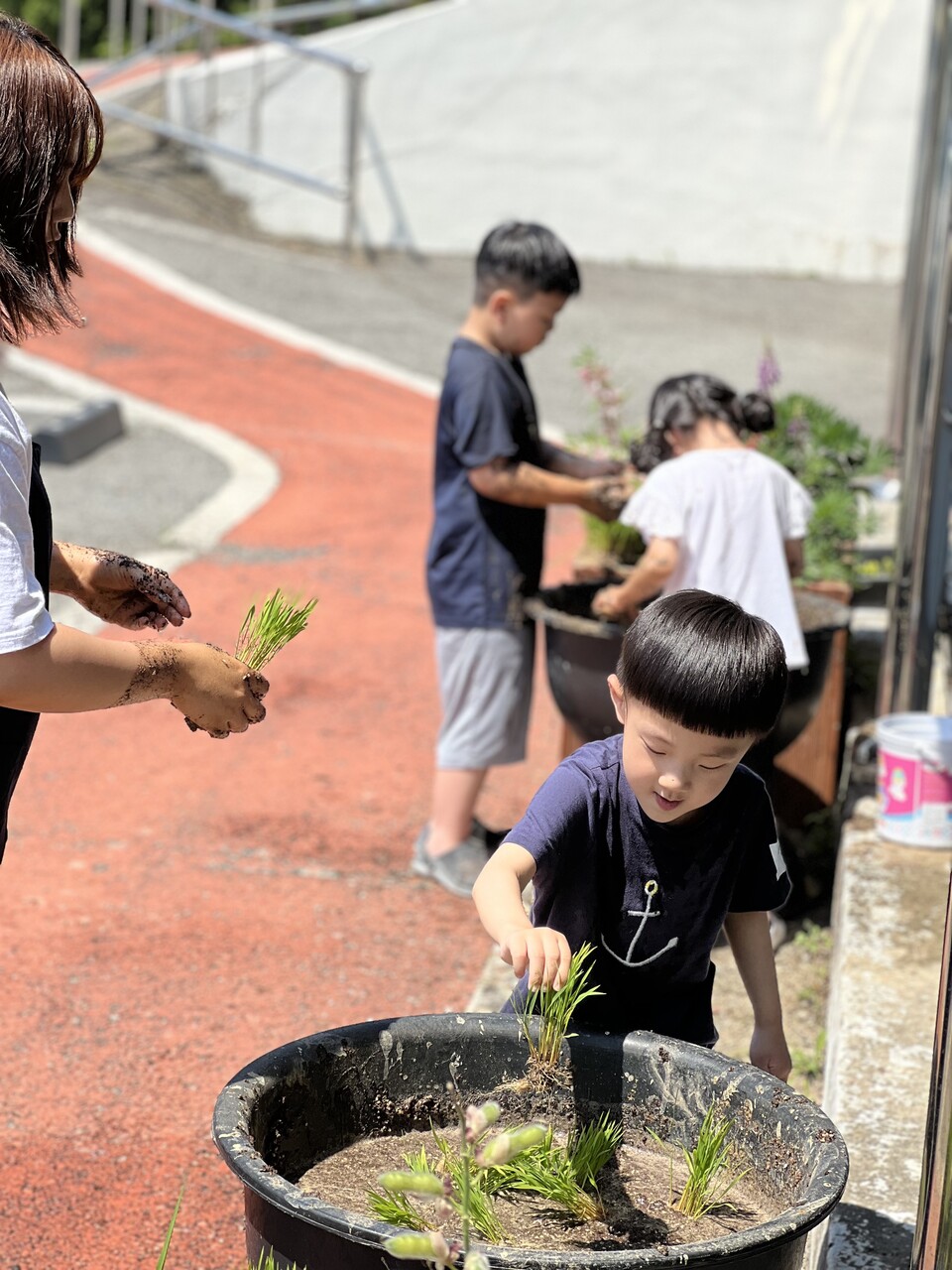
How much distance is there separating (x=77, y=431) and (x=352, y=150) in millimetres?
9013

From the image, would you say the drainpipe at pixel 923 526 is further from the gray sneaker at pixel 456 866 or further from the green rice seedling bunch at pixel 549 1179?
the green rice seedling bunch at pixel 549 1179

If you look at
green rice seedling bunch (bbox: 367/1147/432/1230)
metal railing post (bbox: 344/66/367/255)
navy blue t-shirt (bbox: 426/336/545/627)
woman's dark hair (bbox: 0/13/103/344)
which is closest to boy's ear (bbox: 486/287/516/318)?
navy blue t-shirt (bbox: 426/336/545/627)

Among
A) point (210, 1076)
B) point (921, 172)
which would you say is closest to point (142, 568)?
point (210, 1076)

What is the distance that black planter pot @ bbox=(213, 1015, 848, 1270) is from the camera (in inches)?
69.2

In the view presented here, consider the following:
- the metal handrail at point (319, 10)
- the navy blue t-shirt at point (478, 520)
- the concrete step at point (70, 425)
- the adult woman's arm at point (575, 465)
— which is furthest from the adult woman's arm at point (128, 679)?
the metal handrail at point (319, 10)

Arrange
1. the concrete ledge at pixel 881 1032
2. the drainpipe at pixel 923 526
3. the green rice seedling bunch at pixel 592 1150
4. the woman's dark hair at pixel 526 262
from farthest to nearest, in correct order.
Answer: the drainpipe at pixel 923 526 → the woman's dark hair at pixel 526 262 → the concrete ledge at pixel 881 1032 → the green rice seedling bunch at pixel 592 1150

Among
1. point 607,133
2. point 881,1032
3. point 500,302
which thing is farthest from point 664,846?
point 607,133

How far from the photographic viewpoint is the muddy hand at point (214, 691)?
201 cm

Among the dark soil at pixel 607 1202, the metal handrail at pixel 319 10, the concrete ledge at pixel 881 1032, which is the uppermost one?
the metal handrail at pixel 319 10

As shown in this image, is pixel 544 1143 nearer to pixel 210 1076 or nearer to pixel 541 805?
pixel 541 805

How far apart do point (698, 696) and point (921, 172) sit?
7322 mm

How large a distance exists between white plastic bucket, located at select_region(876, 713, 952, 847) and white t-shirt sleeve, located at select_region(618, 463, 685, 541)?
0.87m

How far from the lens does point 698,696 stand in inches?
79.8

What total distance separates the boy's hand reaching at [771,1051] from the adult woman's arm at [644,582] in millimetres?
1628
